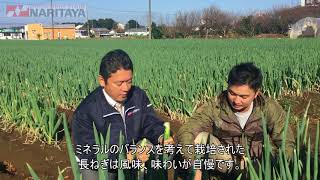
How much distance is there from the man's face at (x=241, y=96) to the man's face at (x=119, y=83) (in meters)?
0.49

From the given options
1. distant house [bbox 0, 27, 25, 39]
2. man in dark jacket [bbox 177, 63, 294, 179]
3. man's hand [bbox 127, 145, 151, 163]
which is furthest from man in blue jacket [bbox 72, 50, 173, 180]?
distant house [bbox 0, 27, 25, 39]

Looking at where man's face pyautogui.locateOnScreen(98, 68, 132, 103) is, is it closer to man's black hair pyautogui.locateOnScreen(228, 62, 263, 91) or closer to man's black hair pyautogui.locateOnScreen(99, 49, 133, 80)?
man's black hair pyautogui.locateOnScreen(99, 49, 133, 80)

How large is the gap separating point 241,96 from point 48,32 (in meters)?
62.3

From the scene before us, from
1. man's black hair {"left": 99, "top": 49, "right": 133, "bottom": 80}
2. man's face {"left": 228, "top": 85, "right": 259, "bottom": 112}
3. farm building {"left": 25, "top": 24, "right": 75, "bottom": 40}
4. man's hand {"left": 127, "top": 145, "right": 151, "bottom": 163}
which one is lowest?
man's hand {"left": 127, "top": 145, "right": 151, "bottom": 163}

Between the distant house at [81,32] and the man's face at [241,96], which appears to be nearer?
the man's face at [241,96]

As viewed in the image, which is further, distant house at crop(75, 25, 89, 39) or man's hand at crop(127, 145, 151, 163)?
distant house at crop(75, 25, 89, 39)

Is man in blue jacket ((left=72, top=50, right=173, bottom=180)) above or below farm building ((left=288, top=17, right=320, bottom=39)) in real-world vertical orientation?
below

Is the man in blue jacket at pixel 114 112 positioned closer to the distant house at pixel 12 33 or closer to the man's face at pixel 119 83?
the man's face at pixel 119 83

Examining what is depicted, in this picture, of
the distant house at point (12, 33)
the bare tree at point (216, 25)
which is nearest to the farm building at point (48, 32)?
the distant house at point (12, 33)

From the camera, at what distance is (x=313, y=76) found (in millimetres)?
5043

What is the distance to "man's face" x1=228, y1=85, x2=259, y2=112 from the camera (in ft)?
6.59

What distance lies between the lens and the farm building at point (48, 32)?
5906 centimetres

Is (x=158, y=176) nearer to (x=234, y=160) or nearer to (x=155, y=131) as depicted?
(x=155, y=131)

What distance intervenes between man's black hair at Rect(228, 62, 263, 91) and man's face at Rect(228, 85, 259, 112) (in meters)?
0.02
